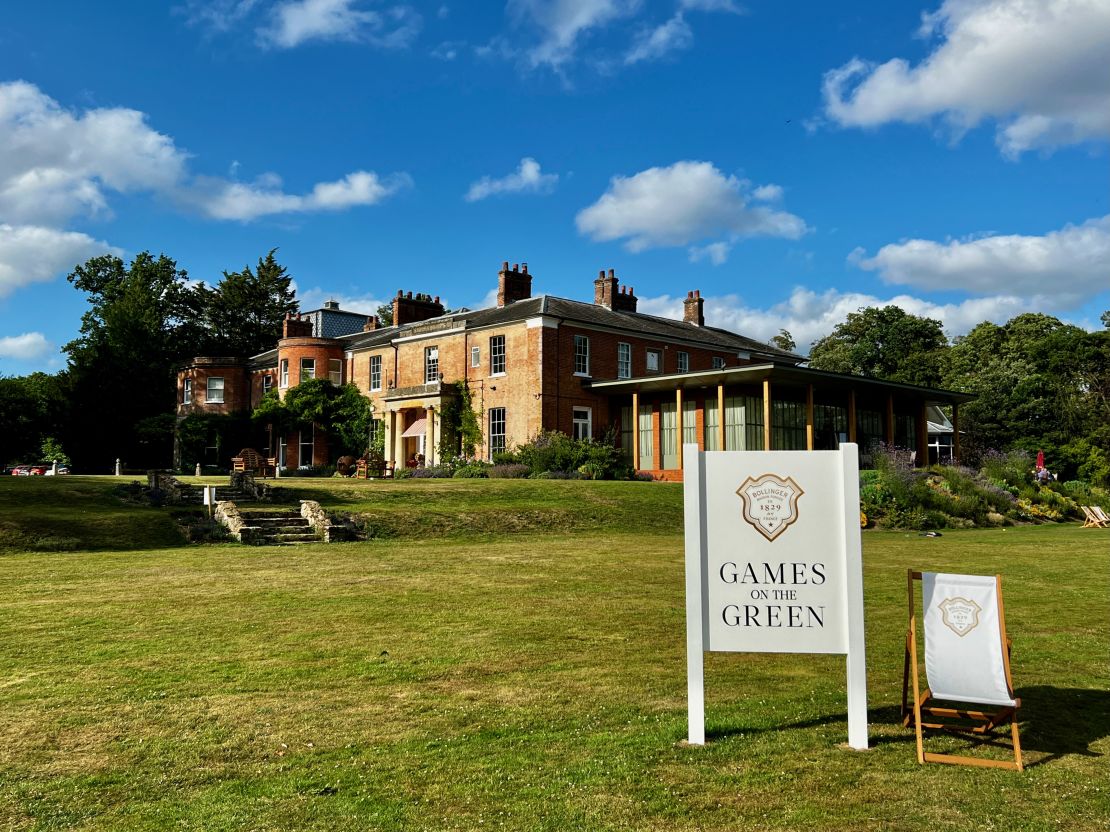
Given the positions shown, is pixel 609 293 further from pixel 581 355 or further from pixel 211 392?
pixel 211 392

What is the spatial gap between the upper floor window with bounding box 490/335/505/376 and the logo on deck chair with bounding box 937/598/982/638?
32.7m

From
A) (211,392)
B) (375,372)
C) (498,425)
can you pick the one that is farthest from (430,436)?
(211,392)

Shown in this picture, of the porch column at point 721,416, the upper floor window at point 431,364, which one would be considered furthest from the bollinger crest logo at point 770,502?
the upper floor window at point 431,364

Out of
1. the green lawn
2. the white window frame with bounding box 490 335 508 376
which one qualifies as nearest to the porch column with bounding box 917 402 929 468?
the white window frame with bounding box 490 335 508 376

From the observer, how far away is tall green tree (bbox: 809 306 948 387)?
71.3 meters

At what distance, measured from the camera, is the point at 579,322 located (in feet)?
122

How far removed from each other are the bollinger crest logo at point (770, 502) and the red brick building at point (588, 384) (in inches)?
977

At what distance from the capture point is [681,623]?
359 inches

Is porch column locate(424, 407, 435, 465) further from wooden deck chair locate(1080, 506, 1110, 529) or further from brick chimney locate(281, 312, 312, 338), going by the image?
wooden deck chair locate(1080, 506, 1110, 529)

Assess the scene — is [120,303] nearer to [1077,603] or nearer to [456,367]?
[456,367]

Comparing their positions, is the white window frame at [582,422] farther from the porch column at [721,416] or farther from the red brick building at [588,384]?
the porch column at [721,416]

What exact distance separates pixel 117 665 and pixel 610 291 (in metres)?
36.7

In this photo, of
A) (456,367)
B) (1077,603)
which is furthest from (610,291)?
(1077,603)

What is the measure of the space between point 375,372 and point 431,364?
433cm
